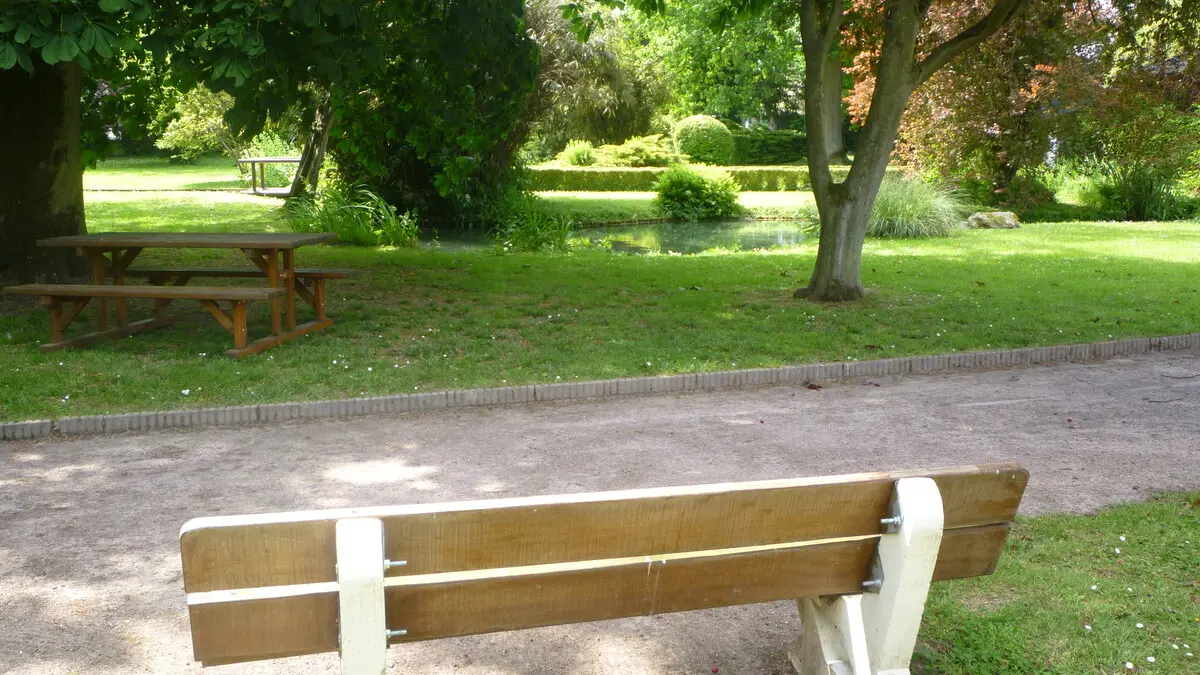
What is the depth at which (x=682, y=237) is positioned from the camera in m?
24.3

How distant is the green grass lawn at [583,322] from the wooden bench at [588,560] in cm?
526

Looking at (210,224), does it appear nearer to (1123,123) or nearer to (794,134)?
(1123,123)

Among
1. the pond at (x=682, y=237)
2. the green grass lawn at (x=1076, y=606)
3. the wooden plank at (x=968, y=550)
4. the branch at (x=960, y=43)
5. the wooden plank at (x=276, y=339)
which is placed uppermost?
the branch at (x=960, y=43)

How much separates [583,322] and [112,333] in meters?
4.37

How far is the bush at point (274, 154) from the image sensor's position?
30.9 m

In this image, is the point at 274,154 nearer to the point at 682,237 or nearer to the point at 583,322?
the point at 682,237

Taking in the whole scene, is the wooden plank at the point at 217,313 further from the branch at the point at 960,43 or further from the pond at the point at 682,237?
the pond at the point at 682,237

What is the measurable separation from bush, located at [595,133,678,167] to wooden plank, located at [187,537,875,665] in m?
37.4

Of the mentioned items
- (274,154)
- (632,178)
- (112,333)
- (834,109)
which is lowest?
(112,333)

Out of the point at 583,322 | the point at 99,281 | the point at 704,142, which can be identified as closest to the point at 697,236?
the point at 583,322

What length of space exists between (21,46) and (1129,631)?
24.6 ft

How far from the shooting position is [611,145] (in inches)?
1597

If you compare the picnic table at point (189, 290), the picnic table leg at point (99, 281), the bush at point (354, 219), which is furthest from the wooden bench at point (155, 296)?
the bush at point (354, 219)

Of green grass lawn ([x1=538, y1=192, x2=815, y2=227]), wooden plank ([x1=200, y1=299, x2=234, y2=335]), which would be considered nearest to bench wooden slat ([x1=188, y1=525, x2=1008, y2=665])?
wooden plank ([x1=200, y1=299, x2=234, y2=335])
